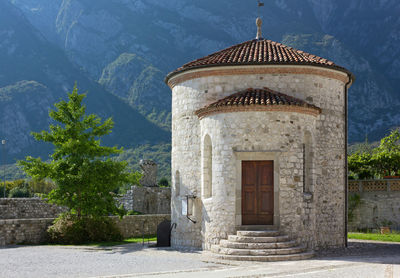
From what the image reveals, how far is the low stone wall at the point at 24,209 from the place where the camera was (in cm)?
3002

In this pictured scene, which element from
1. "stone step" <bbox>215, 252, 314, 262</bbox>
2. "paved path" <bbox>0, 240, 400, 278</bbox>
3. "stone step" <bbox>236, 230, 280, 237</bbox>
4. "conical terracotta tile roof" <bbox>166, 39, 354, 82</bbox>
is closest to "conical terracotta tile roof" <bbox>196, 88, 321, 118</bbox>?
"conical terracotta tile roof" <bbox>166, 39, 354, 82</bbox>

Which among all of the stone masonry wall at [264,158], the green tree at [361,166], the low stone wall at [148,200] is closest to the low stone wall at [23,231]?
the stone masonry wall at [264,158]

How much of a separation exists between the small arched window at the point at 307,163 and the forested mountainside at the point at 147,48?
84.7m

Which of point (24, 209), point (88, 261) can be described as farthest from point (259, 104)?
point (24, 209)

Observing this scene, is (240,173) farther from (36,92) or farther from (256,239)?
(36,92)

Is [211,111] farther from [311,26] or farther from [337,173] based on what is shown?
[311,26]

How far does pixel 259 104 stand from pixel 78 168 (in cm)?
962

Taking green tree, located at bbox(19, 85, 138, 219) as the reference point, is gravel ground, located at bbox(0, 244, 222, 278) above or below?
below

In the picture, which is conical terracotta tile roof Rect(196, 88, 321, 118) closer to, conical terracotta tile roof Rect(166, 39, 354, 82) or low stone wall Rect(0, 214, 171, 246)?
conical terracotta tile roof Rect(166, 39, 354, 82)

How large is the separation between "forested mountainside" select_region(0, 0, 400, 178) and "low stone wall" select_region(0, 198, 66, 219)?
71.9m

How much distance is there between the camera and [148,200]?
1631 inches

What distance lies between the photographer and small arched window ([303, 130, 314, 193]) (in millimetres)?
19703

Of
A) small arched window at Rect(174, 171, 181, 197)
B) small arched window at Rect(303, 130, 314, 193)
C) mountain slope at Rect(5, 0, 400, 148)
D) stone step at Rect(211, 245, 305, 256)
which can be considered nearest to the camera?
stone step at Rect(211, 245, 305, 256)

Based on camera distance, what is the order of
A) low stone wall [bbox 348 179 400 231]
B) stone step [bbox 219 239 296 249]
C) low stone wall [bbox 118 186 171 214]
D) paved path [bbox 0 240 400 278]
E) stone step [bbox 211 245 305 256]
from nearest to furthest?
1. paved path [bbox 0 240 400 278]
2. stone step [bbox 211 245 305 256]
3. stone step [bbox 219 239 296 249]
4. low stone wall [bbox 348 179 400 231]
5. low stone wall [bbox 118 186 171 214]
